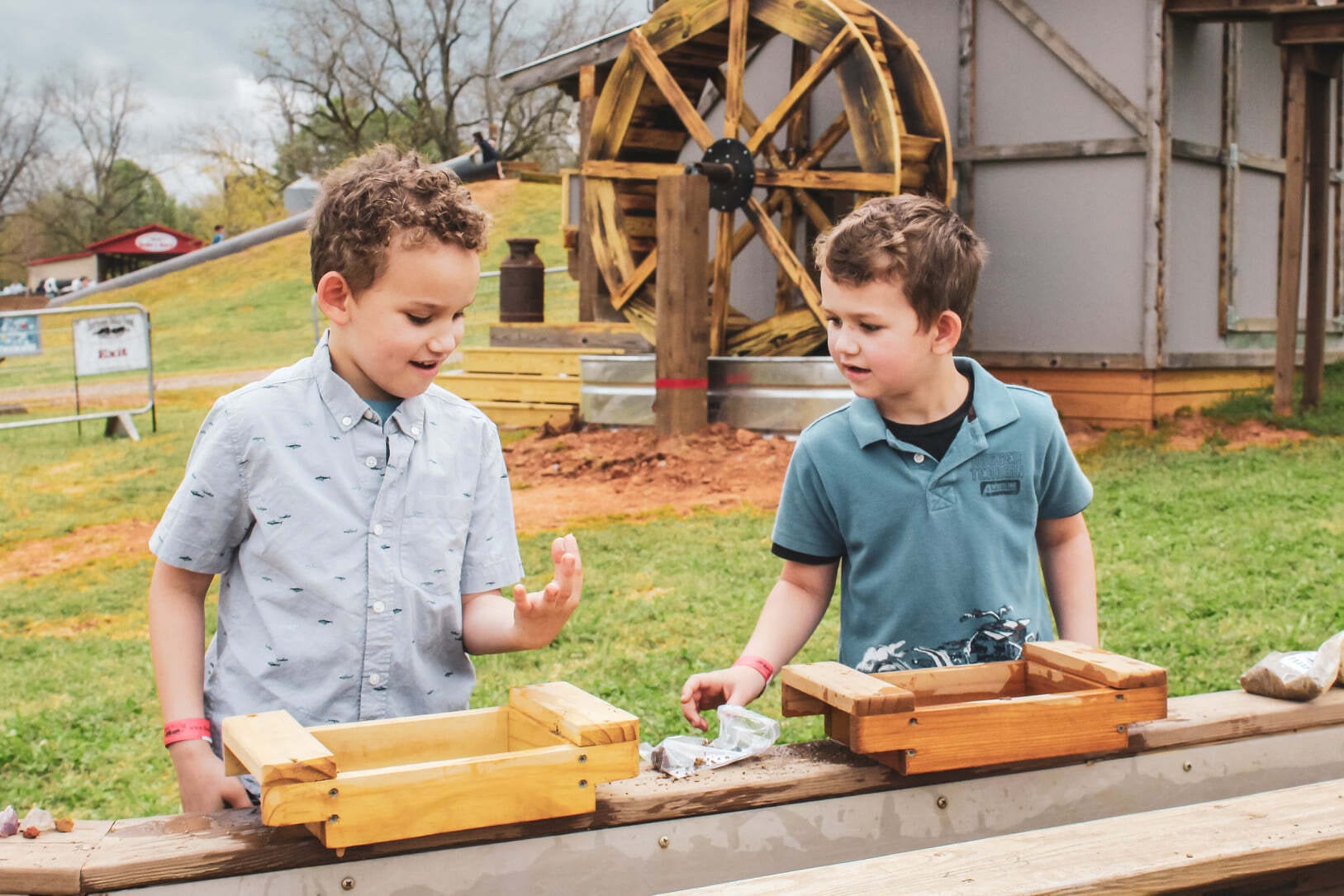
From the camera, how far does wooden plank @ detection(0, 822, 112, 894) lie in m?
1.61

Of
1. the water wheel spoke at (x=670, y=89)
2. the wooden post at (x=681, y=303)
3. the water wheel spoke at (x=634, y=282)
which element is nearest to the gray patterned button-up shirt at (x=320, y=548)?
the wooden post at (x=681, y=303)

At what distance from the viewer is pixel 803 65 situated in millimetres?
13117

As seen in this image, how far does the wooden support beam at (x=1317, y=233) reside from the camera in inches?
423

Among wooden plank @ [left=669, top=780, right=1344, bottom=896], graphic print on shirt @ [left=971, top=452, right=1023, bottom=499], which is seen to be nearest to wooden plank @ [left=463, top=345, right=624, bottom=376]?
graphic print on shirt @ [left=971, top=452, right=1023, bottom=499]

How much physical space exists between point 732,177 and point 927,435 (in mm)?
9881

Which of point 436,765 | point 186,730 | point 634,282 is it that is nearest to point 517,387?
point 634,282

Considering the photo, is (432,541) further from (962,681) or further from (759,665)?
(962,681)

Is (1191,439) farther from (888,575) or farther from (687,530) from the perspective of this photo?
(888,575)

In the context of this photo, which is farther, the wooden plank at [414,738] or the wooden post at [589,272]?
the wooden post at [589,272]

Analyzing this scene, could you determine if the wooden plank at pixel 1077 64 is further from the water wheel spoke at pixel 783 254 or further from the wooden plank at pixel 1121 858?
the wooden plank at pixel 1121 858

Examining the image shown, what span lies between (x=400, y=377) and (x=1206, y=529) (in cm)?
Result: 621

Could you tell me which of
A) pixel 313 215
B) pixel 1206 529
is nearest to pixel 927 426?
pixel 313 215

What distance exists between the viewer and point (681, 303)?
10.8 m

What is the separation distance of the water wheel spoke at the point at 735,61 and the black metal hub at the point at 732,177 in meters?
0.19
